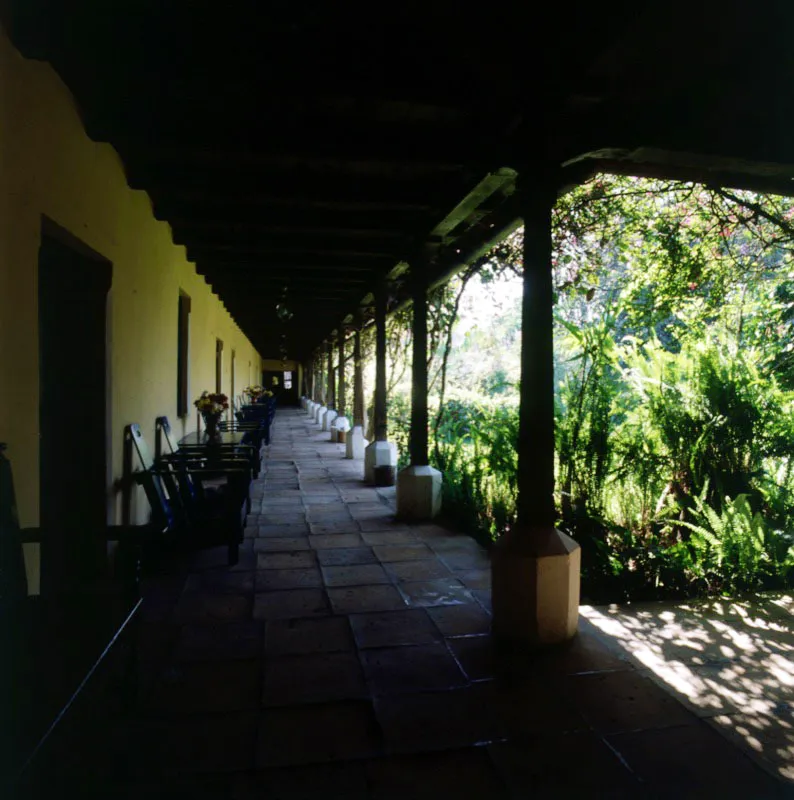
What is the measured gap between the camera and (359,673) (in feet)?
8.15

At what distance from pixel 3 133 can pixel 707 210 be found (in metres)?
4.87

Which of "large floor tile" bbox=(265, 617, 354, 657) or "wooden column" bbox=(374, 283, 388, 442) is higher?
"wooden column" bbox=(374, 283, 388, 442)

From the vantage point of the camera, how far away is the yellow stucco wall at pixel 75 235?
2162mm

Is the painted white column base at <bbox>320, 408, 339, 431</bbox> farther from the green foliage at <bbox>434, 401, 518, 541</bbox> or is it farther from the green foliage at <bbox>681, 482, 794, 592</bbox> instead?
the green foliage at <bbox>681, 482, 794, 592</bbox>

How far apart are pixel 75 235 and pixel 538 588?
9.40 feet

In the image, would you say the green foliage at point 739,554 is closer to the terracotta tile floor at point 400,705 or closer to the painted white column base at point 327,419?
the terracotta tile floor at point 400,705

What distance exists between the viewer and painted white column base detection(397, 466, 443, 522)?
5.41 m

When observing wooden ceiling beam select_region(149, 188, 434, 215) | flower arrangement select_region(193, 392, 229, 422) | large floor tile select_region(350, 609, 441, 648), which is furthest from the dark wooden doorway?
flower arrangement select_region(193, 392, 229, 422)

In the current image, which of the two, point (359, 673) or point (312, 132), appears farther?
point (312, 132)

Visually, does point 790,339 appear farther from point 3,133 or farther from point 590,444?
point 3,133

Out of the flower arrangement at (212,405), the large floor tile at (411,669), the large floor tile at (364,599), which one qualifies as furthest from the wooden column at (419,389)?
the large floor tile at (411,669)

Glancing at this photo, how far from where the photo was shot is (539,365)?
2.85 meters

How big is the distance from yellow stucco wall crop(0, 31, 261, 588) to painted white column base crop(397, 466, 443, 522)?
7.40 ft

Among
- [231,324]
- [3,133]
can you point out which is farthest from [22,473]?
[231,324]
